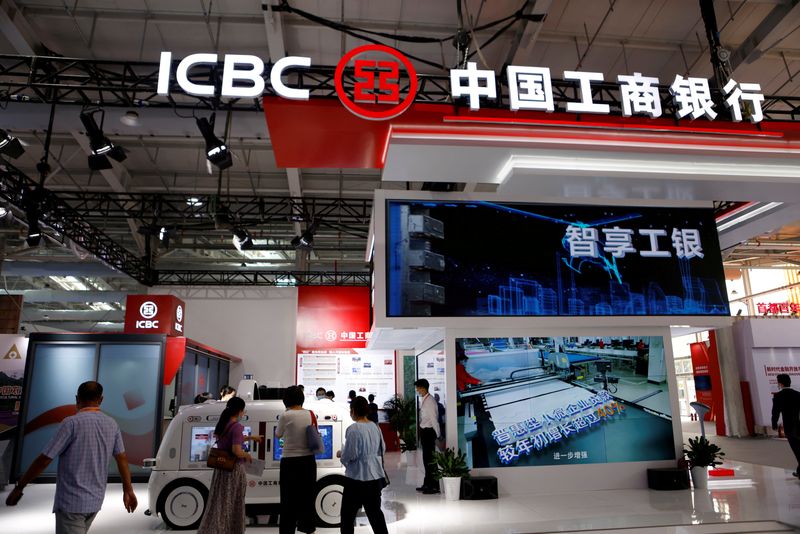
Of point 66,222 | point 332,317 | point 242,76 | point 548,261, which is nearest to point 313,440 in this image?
point 242,76

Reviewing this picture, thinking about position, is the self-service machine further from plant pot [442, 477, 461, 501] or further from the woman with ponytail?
plant pot [442, 477, 461, 501]

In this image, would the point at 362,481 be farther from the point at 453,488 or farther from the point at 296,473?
the point at 453,488

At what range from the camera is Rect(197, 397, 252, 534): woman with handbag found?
424 cm

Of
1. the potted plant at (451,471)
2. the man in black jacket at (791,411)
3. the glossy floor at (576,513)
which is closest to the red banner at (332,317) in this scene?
the glossy floor at (576,513)

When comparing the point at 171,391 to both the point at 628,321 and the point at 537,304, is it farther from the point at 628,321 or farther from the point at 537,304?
the point at 628,321

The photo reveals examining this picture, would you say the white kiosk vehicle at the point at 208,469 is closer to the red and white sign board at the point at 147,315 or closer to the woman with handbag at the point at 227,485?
the woman with handbag at the point at 227,485

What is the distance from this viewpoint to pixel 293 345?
14859 mm

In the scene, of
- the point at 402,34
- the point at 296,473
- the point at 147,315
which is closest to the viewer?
the point at 296,473

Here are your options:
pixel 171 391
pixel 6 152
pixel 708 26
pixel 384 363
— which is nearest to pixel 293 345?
pixel 384 363

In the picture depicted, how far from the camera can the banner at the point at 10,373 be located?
1148 cm

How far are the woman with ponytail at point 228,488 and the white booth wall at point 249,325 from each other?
10384 mm

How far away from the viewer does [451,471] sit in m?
6.82

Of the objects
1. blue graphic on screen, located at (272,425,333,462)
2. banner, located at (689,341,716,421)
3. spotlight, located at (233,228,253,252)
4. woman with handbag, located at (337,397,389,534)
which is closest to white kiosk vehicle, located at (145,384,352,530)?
blue graphic on screen, located at (272,425,333,462)

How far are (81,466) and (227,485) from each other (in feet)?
4.50
